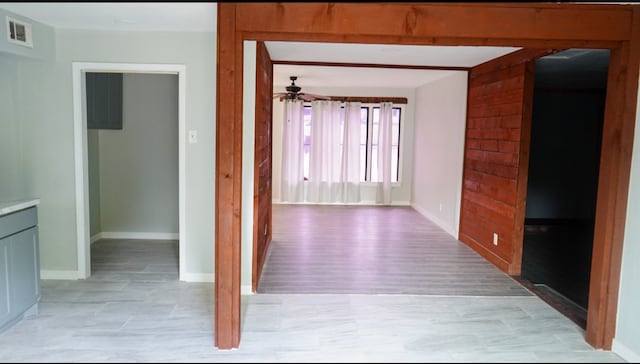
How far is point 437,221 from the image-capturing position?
6.75m

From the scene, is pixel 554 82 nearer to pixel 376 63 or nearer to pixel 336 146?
pixel 376 63

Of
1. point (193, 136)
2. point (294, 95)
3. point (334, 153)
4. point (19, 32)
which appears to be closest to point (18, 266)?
point (193, 136)

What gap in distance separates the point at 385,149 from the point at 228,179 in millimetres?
6029

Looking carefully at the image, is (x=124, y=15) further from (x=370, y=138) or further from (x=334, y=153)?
(x=370, y=138)

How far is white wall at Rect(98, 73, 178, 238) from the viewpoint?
17.5 feet

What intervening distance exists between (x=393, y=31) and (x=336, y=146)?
5.76 meters

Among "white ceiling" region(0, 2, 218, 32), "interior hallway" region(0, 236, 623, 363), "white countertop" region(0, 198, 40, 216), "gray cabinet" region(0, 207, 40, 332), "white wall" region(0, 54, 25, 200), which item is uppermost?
"white ceiling" region(0, 2, 218, 32)

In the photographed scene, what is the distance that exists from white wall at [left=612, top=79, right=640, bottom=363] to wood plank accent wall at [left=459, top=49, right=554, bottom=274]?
1.53 metres

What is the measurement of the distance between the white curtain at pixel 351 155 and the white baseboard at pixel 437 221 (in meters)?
1.19

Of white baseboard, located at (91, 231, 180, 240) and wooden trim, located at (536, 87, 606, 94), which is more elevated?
wooden trim, located at (536, 87, 606, 94)

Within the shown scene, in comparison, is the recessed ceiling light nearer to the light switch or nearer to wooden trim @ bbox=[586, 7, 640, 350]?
the light switch

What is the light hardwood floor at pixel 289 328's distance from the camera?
2719mm

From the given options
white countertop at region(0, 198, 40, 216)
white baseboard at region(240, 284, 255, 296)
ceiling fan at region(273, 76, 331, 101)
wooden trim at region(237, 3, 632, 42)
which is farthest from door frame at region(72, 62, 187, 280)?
ceiling fan at region(273, 76, 331, 101)

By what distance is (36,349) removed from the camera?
8.93 ft
